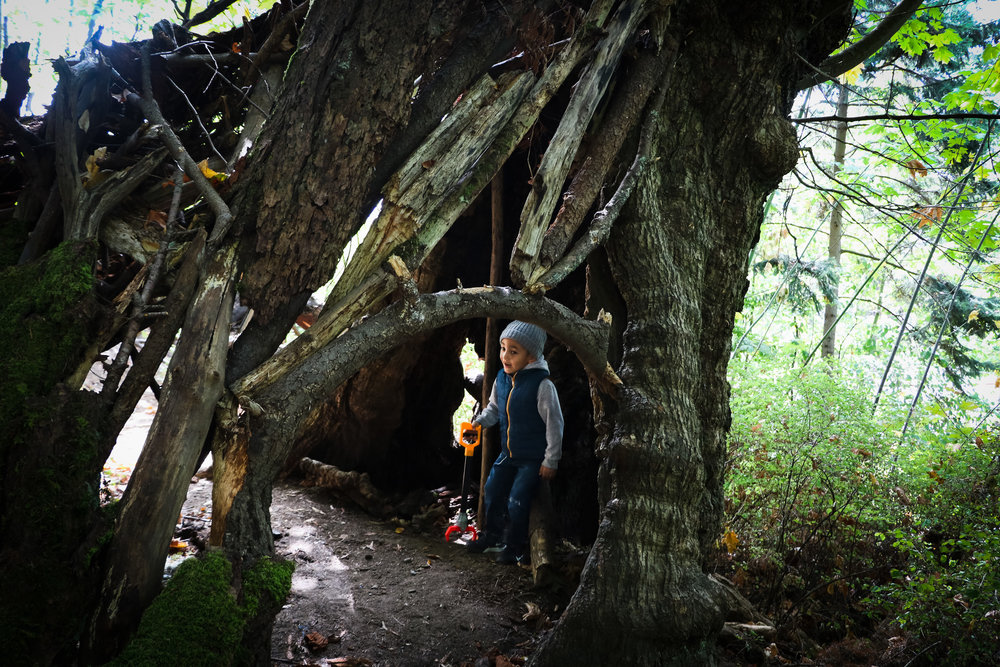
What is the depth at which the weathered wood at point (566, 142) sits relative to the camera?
3.15 meters

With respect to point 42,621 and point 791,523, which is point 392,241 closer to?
point 42,621

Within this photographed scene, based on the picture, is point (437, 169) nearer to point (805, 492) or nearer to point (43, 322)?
point (43, 322)

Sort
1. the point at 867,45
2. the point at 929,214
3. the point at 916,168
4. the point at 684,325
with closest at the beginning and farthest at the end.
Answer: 1. the point at 684,325
2. the point at 867,45
3. the point at 916,168
4. the point at 929,214

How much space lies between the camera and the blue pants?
461 cm

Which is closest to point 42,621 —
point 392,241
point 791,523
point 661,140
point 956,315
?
point 392,241

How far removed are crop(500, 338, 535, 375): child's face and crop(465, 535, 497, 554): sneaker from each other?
143 centimetres

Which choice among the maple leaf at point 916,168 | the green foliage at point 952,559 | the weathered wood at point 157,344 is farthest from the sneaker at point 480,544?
the maple leaf at point 916,168

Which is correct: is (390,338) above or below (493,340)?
below

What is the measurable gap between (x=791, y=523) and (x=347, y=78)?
4.31 m

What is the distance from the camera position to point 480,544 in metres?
4.84

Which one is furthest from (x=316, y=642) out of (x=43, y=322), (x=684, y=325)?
(x=684, y=325)

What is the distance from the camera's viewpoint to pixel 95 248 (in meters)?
2.65

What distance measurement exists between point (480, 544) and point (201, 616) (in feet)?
9.75

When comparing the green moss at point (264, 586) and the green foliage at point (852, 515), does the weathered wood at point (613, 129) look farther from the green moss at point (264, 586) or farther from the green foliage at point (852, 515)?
the green foliage at point (852, 515)
